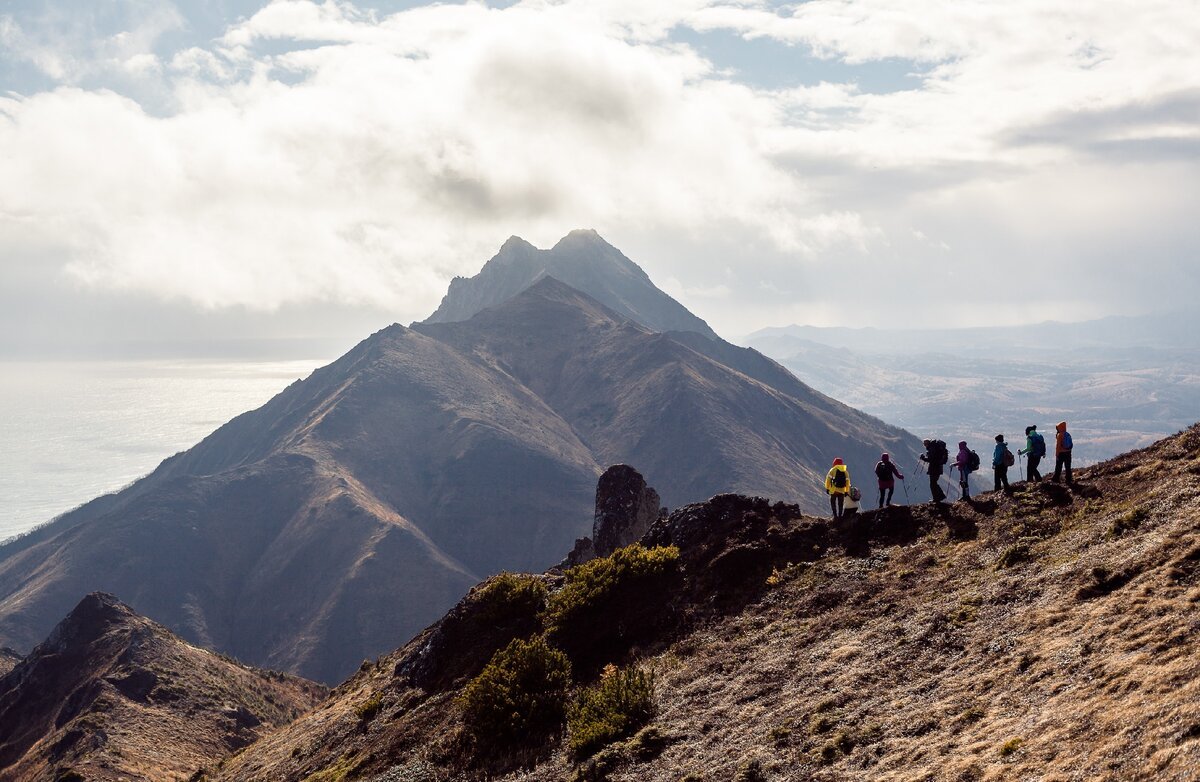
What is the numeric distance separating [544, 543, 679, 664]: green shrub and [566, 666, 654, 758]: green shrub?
14.4 ft

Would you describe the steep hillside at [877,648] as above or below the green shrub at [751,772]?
above

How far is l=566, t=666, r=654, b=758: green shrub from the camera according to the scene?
82.1 feet

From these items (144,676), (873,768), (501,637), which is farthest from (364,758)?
(144,676)

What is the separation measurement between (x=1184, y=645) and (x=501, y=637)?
2816 cm

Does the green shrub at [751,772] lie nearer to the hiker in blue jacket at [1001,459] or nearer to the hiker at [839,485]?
the hiker at [839,485]

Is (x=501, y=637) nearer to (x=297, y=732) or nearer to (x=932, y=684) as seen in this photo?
(x=297, y=732)

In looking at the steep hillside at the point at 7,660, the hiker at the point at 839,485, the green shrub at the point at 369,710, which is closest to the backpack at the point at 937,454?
the hiker at the point at 839,485

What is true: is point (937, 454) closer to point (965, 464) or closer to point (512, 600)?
point (965, 464)

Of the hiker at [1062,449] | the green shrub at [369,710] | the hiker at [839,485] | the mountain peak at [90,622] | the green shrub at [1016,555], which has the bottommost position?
the mountain peak at [90,622]

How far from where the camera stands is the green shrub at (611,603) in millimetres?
32969

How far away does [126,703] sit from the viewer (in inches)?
2842

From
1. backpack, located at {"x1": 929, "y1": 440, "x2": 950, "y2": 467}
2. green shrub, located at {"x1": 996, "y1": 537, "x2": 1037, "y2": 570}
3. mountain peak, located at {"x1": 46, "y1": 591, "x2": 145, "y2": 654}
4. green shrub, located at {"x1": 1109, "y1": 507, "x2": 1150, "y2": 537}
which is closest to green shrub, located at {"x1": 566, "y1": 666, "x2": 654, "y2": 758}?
green shrub, located at {"x1": 996, "y1": 537, "x2": 1037, "y2": 570}

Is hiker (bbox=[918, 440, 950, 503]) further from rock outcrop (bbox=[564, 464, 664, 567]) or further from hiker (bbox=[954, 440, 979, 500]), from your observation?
rock outcrop (bbox=[564, 464, 664, 567])

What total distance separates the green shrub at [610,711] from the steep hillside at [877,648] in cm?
55
